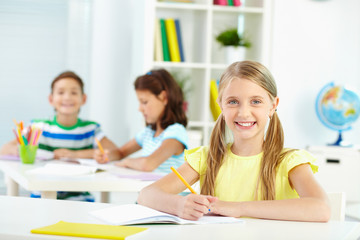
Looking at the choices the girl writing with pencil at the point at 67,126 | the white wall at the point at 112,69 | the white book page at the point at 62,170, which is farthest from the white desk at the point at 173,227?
the white wall at the point at 112,69

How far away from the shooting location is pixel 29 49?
473 cm

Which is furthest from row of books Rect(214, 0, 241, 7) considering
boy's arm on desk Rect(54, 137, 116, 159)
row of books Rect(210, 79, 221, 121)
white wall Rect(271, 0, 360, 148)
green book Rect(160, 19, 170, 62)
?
boy's arm on desk Rect(54, 137, 116, 159)

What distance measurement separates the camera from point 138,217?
1254 millimetres

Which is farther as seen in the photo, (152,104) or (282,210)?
(152,104)

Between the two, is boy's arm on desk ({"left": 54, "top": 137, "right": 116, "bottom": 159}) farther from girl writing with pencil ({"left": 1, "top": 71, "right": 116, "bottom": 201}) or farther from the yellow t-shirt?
the yellow t-shirt

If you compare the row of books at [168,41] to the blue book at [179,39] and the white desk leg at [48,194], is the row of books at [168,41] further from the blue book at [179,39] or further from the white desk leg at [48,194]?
the white desk leg at [48,194]

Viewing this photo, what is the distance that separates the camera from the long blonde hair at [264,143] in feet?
5.40

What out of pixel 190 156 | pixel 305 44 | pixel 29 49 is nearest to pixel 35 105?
pixel 29 49

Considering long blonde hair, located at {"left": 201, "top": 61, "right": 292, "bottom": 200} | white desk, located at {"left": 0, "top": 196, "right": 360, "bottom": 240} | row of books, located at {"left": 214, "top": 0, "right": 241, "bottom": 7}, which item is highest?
row of books, located at {"left": 214, "top": 0, "right": 241, "bottom": 7}

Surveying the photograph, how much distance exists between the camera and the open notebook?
4.02 feet

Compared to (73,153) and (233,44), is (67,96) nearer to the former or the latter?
(73,153)

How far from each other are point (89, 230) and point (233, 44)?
305cm

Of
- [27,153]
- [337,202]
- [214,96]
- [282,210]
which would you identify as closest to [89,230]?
[282,210]

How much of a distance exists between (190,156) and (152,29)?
2.31 metres
